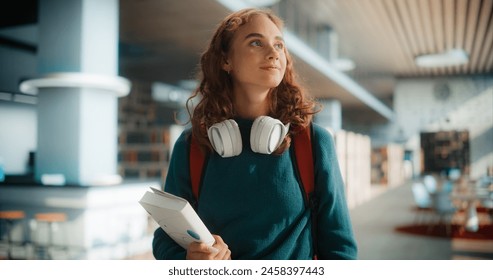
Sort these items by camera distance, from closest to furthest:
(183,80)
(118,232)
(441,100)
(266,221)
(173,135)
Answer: (266,221)
(118,232)
(173,135)
(183,80)
(441,100)

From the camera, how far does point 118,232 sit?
4.39 metres

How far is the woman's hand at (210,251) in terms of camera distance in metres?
1.03

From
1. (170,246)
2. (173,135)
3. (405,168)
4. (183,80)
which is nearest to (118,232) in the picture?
(173,135)

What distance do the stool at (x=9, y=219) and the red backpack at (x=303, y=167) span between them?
3.88 m

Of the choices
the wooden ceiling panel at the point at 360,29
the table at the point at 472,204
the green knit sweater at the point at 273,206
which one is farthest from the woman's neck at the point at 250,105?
the table at the point at 472,204

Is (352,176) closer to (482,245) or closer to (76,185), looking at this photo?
(482,245)

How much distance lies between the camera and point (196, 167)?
1122mm

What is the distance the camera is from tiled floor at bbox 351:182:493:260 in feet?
16.6

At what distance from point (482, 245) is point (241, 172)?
218 inches

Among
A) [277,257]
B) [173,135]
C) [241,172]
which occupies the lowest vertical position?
[277,257]

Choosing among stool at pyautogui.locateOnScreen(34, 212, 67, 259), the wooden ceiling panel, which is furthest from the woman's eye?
stool at pyautogui.locateOnScreen(34, 212, 67, 259)

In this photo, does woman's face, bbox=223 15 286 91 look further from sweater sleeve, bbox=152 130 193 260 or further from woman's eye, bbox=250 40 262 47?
sweater sleeve, bbox=152 130 193 260

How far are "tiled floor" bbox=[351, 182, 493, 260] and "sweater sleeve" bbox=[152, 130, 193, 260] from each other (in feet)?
13.1

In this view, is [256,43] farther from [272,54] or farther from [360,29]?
[360,29]
